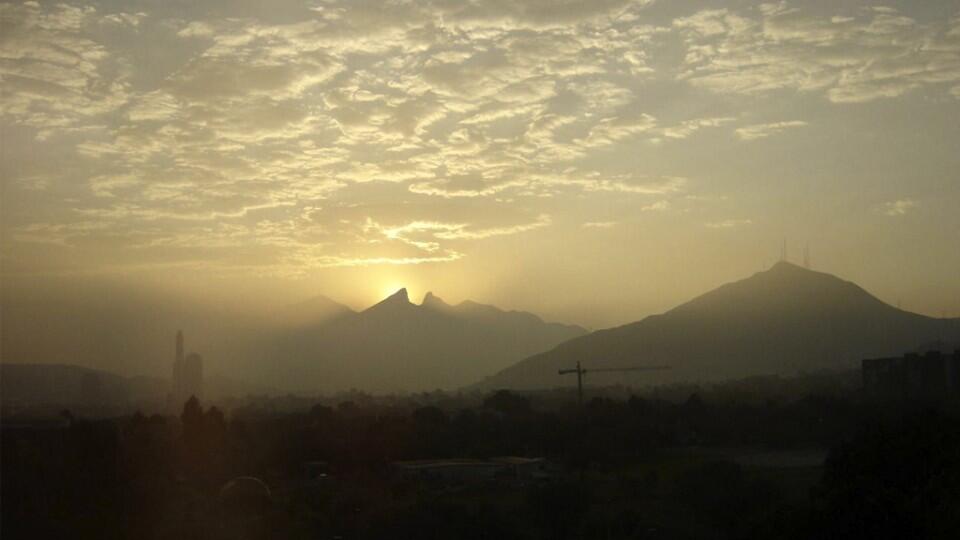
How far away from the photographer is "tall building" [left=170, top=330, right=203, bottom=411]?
4539 cm

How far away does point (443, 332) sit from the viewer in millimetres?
178000

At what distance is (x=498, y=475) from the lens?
2900 centimetres

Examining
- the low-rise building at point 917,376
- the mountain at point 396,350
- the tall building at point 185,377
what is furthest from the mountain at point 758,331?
the tall building at point 185,377

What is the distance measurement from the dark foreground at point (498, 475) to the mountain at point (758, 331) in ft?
302

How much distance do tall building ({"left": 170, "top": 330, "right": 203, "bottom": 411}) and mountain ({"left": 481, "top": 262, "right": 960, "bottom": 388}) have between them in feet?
291

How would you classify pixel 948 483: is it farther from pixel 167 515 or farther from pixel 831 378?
pixel 831 378

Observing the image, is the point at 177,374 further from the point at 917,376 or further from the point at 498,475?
the point at 917,376

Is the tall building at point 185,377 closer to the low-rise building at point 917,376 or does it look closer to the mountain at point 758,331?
the low-rise building at point 917,376

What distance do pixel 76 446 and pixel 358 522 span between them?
8.79 m

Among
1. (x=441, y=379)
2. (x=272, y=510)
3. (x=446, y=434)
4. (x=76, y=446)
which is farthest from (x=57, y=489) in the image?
(x=441, y=379)

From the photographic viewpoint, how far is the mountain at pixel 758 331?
135375 millimetres

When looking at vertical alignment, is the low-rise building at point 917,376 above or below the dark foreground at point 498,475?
above

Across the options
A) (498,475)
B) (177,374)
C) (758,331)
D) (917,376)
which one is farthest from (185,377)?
(758,331)

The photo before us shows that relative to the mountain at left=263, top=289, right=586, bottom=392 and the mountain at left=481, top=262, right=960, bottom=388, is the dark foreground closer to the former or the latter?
the mountain at left=263, top=289, right=586, bottom=392
